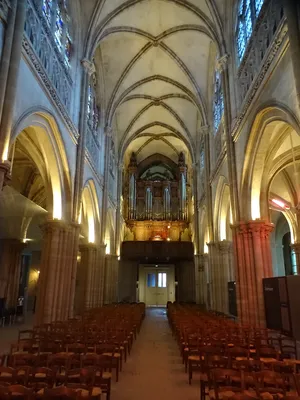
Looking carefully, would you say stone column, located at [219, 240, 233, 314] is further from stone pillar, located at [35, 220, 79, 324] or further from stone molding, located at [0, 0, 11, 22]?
stone molding, located at [0, 0, 11, 22]

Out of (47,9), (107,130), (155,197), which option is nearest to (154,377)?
(47,9)

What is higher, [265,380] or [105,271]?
[105,271]

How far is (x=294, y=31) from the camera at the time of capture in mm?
7285

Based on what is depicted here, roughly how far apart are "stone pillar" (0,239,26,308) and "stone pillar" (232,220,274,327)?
46.1 feet

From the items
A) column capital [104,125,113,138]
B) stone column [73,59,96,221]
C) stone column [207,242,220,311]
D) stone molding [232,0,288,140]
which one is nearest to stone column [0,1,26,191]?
stone column [73,59,96,221]

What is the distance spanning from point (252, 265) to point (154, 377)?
6454mm

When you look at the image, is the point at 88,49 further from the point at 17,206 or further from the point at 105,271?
the point at 105,271

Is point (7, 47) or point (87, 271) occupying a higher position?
point (7, 47)

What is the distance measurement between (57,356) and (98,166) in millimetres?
15157

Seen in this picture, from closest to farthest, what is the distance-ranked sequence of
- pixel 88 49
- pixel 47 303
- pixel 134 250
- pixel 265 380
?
pixel 265 380, pixel 47 303, pixel 88 49, pixel 134 250

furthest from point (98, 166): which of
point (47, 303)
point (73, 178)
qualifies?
point (47, 303)

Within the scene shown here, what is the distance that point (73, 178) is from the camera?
13.4 metres

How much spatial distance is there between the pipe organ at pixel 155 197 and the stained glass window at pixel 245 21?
1895 cm

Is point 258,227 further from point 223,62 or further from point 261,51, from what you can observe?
point 223,62
